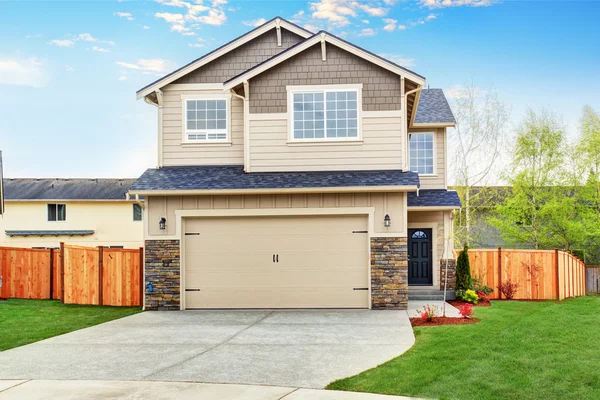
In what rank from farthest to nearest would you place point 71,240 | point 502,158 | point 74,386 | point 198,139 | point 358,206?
1. point 71,240
2. point 502,158
3. point 198,139
4. point 358,206
5. point 74,386

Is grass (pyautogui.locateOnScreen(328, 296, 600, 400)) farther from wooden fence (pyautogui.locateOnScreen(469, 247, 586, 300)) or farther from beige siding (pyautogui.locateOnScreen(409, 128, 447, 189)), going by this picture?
beige siding (pyautogui.locateOnScreen(409, 128, 447, 189))

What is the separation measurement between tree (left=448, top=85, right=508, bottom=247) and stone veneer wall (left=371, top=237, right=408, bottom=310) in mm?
15592

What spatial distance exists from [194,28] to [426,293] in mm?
12722

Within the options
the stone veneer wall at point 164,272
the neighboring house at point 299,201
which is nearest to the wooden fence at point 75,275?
the stone veneer wall at point 164,272

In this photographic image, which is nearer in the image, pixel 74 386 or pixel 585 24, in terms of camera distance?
pixel 74 386

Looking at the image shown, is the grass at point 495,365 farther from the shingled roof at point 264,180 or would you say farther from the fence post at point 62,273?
the fence post at point 62,273

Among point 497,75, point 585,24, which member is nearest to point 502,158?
point 497,75

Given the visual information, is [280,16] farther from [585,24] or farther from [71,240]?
[71,240]

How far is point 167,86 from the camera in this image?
16500 millimetres

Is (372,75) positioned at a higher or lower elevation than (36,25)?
lower

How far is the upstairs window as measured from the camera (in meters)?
16.4

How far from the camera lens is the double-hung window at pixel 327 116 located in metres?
15.3

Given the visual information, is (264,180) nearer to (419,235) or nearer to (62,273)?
(419,235)

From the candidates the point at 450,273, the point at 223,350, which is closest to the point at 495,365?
the point at 223,350
